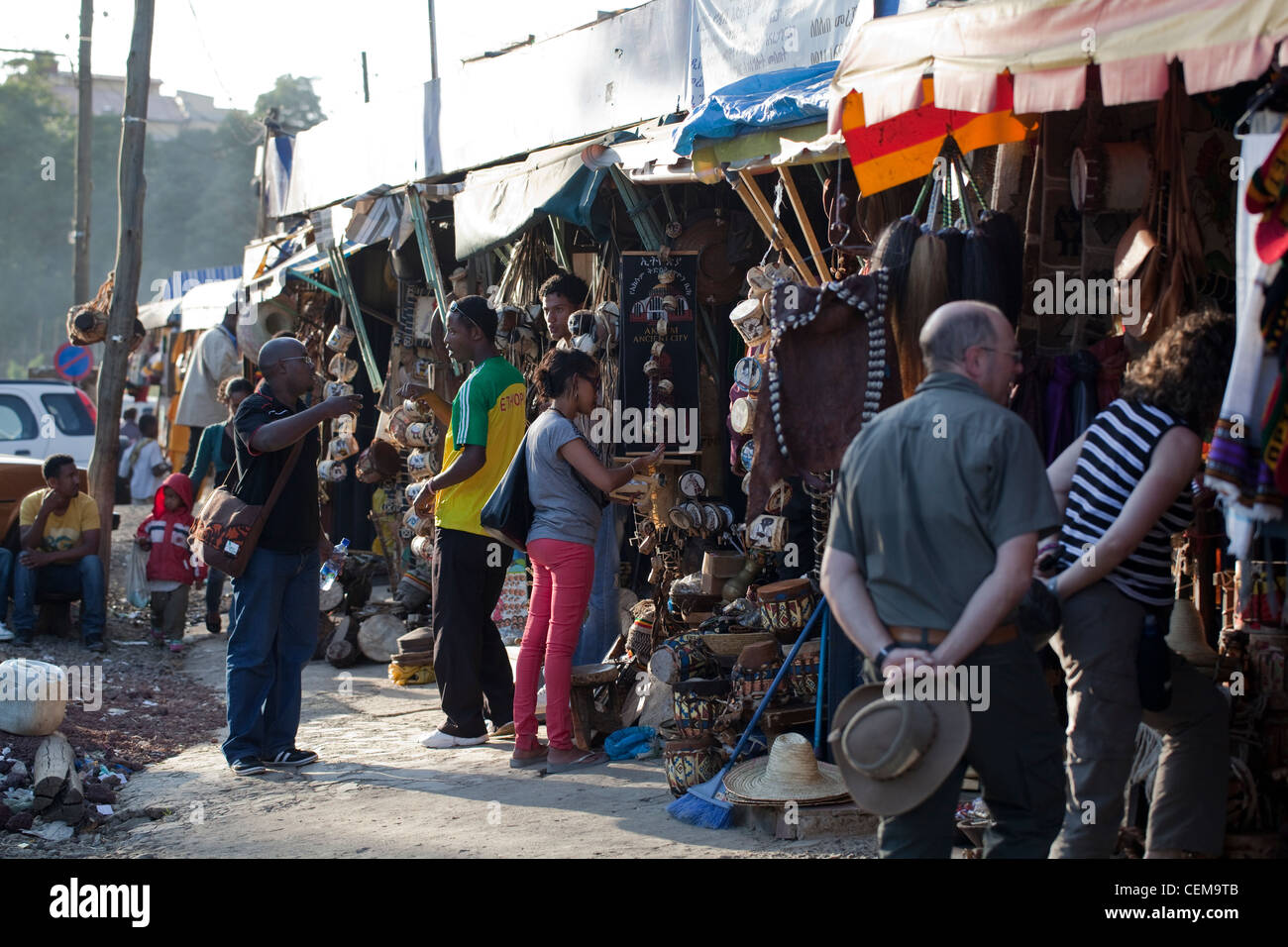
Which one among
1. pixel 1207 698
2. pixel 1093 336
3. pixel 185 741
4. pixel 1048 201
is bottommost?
pixel 185 741

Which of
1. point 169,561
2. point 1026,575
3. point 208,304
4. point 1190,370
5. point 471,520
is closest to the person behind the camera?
point 1026,575

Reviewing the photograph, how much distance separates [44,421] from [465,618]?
9.74 meters

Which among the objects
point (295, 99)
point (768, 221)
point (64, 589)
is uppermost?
point (295, 99)

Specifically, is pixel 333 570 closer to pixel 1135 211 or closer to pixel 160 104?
pixel 1135 211

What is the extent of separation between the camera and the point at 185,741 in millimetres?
7418

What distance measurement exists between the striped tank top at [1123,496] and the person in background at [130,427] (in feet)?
63.7

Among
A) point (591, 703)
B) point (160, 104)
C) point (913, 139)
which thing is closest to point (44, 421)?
point (591, 703)

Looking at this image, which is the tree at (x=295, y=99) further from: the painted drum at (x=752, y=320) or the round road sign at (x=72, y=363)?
the painted drum at (x=752, y=320)

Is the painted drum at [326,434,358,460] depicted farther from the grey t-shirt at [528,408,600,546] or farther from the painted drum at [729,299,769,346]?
the painted drum at [729,299,769,346]

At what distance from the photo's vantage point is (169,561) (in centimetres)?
1088

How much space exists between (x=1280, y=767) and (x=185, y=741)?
5562 mm

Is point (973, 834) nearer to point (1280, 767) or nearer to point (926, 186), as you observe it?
point (1280, 767)

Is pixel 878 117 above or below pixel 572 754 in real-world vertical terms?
above

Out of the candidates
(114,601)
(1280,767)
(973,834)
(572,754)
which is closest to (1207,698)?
(1280,767)
